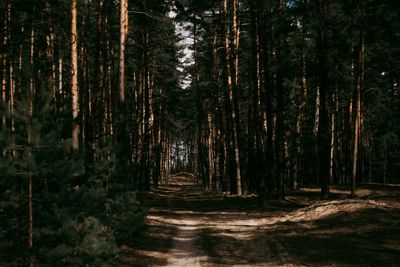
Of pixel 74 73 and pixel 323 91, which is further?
pixel 323 91

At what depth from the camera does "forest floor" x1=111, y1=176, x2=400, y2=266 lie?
1107 centimetres

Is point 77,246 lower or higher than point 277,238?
higher

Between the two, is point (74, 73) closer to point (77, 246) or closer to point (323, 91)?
point (77, 246)

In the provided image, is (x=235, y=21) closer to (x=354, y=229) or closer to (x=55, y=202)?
(x=354, y=229)

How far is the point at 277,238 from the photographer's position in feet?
45.1

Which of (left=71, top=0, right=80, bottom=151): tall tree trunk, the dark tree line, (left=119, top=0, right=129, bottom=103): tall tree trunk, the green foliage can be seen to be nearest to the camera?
the green foliage

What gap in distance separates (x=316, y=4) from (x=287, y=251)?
1371 cm

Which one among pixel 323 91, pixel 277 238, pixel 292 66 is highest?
pixel 292 66

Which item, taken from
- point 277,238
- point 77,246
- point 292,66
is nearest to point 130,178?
point 277,238

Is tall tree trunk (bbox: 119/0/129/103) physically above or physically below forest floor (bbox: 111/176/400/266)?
above

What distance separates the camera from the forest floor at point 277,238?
36.3 feet

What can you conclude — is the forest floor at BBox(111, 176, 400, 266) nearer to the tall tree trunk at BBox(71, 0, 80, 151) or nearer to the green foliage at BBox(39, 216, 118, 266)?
the green foliage at BBox(39, 216, 118, 266)

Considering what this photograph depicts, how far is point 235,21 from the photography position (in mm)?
25812

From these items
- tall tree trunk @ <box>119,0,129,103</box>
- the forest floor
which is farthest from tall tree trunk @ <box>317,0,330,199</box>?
tall tree trunk @ <box>119,0,129,103</box>
